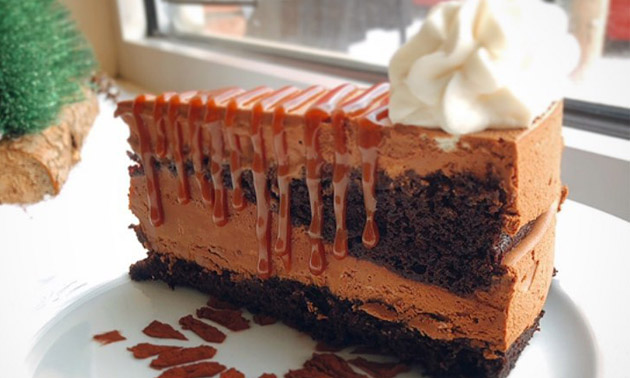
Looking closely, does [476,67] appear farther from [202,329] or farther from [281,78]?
[281,78]

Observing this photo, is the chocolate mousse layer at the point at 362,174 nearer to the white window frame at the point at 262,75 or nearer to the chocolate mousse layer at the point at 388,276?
the chocolate mousse layer at the point at 388,276

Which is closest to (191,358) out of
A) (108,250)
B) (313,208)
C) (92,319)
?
(92,319)

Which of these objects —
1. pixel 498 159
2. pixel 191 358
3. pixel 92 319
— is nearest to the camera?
pixel 498 159

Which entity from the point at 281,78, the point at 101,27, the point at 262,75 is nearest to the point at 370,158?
the point at 281,78

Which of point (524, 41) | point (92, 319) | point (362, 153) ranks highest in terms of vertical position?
point (524, 41)

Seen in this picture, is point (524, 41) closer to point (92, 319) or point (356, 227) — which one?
point (356, 227)

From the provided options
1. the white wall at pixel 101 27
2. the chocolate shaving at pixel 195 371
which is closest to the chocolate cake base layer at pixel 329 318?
the chocolate shaving at pixel 195 371
